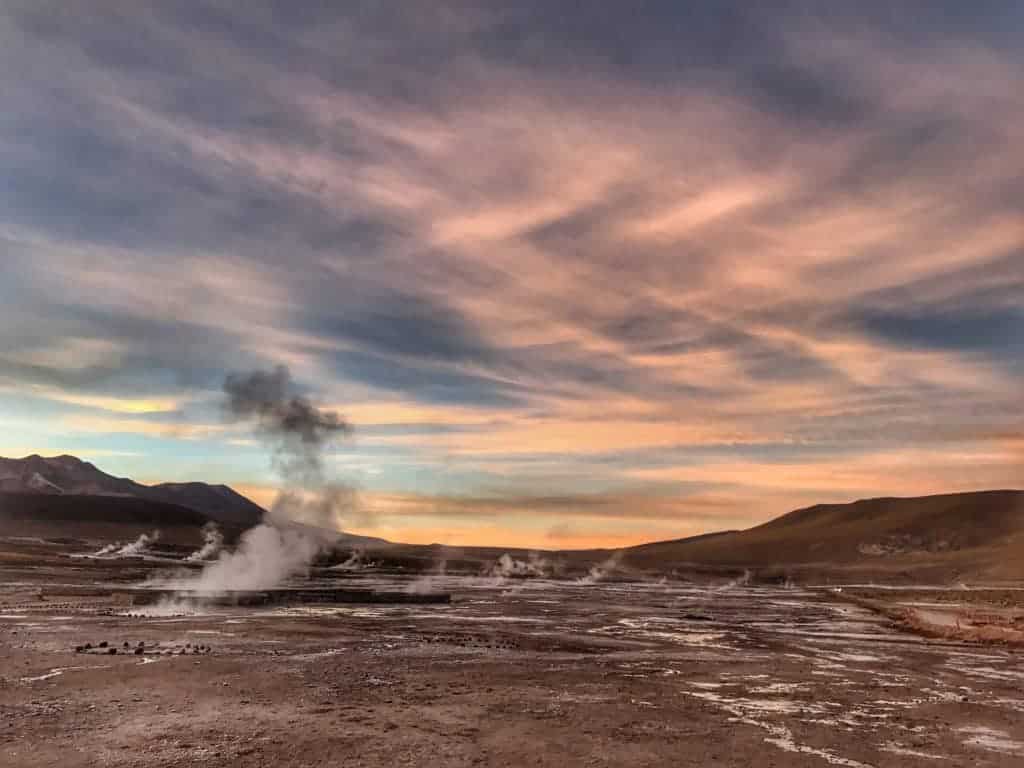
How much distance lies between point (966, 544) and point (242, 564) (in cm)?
17783

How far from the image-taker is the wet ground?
59.7 feet

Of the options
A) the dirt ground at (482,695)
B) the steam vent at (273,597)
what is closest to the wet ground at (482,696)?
Result: the dirt ground at (482,695)

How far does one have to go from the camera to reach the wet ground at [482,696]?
18.2m

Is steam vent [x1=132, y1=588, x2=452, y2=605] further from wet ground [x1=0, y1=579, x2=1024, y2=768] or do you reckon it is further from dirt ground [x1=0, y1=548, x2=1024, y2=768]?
wet ground [x1=0, y1=579, x2=1024, y2=768]

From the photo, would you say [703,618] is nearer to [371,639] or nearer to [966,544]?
[371,639]

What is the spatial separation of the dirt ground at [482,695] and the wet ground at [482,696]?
94 millimetres

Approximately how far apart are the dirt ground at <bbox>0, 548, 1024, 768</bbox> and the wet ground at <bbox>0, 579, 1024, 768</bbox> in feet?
0.31

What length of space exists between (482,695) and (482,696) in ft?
0.52

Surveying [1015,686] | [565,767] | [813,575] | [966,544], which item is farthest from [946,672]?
[966,544]

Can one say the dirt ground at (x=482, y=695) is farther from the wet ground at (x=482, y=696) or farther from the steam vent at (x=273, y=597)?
the steam vent at (x=273, y=597)

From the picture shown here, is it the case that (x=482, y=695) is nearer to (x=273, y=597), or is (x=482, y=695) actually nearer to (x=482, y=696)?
(x=482, y=696)

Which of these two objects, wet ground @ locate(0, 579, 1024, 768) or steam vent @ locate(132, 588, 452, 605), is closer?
wet ground @ locate(0, 579, 1024, 768)

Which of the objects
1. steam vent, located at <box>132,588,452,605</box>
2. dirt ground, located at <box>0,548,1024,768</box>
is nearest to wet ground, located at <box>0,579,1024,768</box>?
Result: dirt ground, located at <box>0,548,1024,768</box>

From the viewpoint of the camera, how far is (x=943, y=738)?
20.5m
